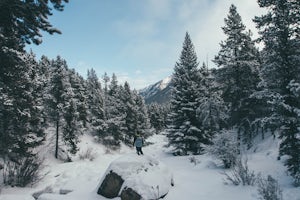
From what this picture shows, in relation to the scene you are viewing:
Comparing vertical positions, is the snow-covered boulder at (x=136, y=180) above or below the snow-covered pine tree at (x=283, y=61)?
below

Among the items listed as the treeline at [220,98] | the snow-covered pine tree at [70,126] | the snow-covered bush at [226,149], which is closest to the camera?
the snow-covered bush at [226,149]

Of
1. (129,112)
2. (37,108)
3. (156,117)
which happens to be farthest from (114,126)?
(156,117)

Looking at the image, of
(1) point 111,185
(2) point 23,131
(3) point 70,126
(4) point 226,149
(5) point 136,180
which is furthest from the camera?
(3) point 70,126

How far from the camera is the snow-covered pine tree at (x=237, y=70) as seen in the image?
25250 millimetres

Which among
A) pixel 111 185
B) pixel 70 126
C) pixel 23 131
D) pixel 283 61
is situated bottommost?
pixel 111 185

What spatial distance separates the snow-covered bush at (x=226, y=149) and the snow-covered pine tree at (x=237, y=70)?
891 centimetres

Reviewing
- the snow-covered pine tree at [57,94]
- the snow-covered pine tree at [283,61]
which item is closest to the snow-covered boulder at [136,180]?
the snow-covered pine tree at [283,61]

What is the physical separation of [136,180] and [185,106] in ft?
58.5

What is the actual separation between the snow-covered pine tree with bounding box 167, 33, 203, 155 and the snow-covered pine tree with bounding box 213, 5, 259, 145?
3.56m

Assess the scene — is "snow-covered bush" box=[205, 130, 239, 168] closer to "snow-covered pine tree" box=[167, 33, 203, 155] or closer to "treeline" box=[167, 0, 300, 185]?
"treeline" box=[167, 0, 300, 185]

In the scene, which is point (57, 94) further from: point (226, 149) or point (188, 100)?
point (226, 149)

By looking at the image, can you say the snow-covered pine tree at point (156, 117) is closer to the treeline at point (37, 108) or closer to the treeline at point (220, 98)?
the treeline at point (37, 108)

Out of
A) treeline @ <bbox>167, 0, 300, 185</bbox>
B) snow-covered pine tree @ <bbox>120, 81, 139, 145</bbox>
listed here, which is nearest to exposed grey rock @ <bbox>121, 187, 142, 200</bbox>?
treeline @ <bbox>167, 0, 300, 185</bbox>

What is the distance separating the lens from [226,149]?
15977 millimetres
